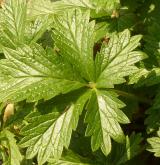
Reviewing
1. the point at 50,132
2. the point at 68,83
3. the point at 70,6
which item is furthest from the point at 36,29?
the point at 50,132

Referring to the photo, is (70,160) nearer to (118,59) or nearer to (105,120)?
(105,120)

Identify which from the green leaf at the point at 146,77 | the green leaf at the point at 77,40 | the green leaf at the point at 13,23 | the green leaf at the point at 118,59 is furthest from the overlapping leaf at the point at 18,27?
the green leaf at the point at 146,77

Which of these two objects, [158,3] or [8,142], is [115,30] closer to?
[158,3]

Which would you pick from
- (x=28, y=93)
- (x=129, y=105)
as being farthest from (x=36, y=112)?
(x=129, y=105)

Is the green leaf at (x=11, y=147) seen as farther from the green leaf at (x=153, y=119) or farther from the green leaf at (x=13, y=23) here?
the green leaf at (x=153, y=119)

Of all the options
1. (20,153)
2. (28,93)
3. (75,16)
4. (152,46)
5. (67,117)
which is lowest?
(20,153)

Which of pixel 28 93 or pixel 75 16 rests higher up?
pixel 75 16
